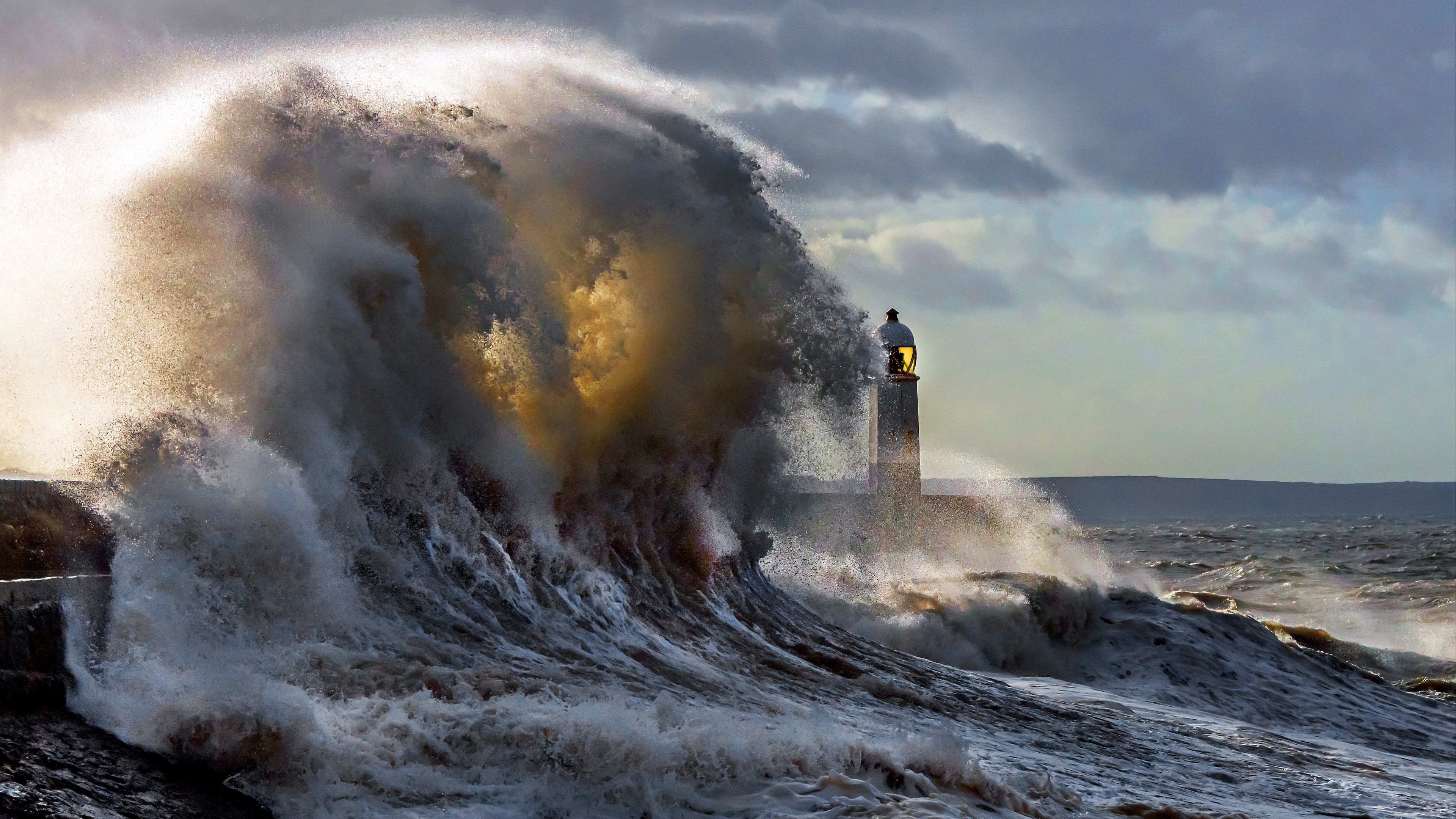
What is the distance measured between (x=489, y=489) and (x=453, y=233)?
1.73m

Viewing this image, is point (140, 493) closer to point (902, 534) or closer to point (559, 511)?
point (559, 511)

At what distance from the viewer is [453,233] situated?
7.88 meters

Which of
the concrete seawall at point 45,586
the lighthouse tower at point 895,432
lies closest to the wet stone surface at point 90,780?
the concrete seawall at point 45,586

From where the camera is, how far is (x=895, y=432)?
15.6 meters

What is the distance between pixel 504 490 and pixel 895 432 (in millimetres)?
8579

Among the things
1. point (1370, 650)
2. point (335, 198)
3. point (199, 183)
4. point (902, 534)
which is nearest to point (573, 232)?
point (335, 198)

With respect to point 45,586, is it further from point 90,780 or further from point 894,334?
point 894,334

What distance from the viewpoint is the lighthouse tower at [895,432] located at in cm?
1562

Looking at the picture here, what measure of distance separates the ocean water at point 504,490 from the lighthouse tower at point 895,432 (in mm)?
3429

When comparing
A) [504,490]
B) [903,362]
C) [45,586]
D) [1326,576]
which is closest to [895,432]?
[903,362]

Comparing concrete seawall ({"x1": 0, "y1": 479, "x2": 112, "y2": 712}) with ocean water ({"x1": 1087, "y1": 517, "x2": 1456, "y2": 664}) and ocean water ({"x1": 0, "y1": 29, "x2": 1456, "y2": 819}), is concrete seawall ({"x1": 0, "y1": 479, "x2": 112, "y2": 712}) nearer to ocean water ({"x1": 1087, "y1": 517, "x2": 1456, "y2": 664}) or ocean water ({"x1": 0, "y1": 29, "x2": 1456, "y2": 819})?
ocean water ({"x1": 0, "y1": 29, "x2": 1456, "y2": 819})

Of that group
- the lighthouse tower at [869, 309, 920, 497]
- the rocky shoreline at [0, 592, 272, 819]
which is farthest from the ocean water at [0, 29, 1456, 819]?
the lighthouse tower at [869, 309, 920, 497]

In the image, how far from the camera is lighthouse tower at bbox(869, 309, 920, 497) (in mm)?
15617

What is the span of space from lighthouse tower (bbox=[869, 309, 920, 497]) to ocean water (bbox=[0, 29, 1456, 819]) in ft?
11.3
